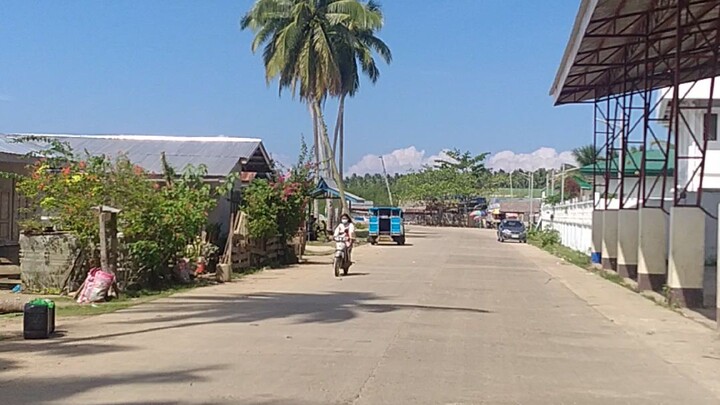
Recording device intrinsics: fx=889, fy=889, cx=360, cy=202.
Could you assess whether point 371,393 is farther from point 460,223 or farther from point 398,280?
point 460,223

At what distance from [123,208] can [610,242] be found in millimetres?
18991

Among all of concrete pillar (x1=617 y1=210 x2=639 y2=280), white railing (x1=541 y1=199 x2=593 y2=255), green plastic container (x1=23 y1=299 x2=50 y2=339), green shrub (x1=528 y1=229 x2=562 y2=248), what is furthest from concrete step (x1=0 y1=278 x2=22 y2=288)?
green shrub (x1=528 y1=229 x2=562 y2=248)

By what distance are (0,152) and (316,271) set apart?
11.0 metres

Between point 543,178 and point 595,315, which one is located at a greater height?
point 543,178

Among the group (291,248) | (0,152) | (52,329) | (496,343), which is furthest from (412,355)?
(291,248)

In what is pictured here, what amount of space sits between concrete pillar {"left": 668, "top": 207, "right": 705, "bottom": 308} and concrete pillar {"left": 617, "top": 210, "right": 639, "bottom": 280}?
8844mm

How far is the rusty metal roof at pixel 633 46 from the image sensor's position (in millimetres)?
23000

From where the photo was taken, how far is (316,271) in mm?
28656

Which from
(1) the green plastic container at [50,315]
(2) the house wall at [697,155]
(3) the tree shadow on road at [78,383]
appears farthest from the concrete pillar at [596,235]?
(3) the tree shadow on road at [78,383]

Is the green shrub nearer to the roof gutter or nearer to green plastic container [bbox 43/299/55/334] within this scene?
the roof gutter

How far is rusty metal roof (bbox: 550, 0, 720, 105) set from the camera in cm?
2300

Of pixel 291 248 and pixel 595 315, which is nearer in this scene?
pixel 595 315

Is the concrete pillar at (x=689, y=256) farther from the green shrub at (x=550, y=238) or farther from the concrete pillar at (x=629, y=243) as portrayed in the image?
the green shrub at (x=550, y=238)

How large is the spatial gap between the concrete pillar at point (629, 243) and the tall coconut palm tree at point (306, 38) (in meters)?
20.7
